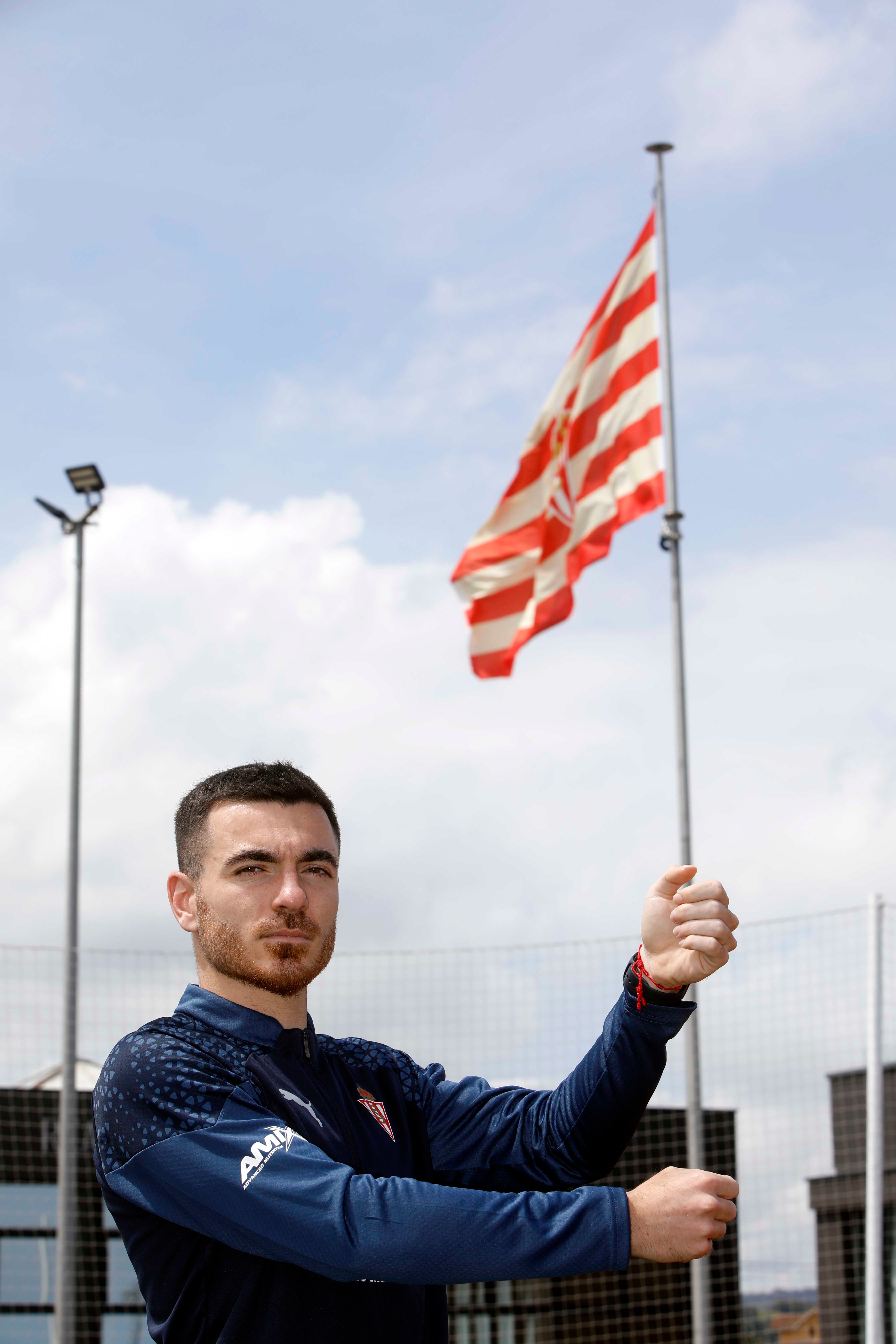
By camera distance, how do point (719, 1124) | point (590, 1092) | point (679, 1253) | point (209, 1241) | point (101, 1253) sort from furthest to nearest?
point (719, 1124)
point (101, 1253)
point (590, 1092)
point (209, 1241)
point (679, 1253)

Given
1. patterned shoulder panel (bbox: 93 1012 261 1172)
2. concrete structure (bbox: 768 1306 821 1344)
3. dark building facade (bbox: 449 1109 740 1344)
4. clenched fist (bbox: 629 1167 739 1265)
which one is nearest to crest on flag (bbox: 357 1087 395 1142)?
patterned shoulder panel (bbox: 93 1012 261 1172)

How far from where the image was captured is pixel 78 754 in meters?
10.2

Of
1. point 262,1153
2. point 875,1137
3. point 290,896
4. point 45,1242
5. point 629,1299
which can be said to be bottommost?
point 629,1299

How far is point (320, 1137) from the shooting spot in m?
1.88

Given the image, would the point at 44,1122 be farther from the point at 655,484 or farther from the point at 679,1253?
the point at 679,1253

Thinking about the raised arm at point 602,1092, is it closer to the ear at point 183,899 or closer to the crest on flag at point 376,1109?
the crest on flag at point 376,1109

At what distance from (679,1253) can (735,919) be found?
1.35 feet

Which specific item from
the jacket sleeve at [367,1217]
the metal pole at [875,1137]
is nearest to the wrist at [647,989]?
the jacket sleeve at [367,1217]

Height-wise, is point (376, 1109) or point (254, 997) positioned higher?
point (254, 997)

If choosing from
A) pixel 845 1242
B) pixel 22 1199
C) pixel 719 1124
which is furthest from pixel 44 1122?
pixel 845 1242

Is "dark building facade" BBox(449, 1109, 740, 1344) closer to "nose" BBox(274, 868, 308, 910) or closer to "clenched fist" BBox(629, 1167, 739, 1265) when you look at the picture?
"nose" BBox(274, 868, 308, 910)

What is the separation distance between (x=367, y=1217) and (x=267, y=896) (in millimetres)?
449

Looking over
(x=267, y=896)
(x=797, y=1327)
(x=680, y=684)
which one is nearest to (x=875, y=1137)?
(x=680, y=684)

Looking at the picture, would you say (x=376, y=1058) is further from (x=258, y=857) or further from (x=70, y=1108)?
(x=70, y=1108)
